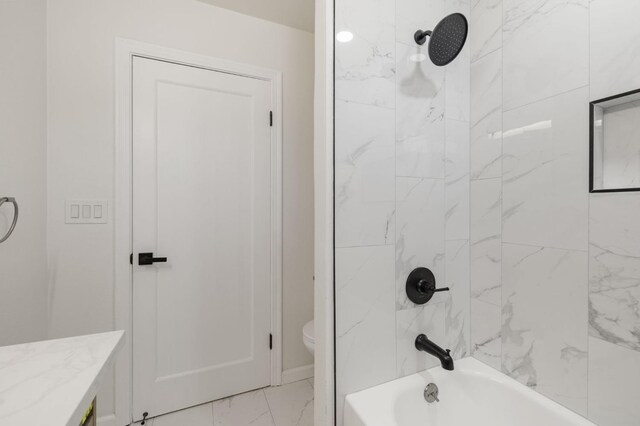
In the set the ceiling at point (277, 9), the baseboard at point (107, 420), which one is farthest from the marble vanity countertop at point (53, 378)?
the ceiling at point (277, 9)

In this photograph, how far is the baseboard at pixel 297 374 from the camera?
1.91 meters

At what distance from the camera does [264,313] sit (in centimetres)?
186

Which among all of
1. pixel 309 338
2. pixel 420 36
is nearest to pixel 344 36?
pixel 420 36

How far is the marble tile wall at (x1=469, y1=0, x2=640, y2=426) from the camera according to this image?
83 cm

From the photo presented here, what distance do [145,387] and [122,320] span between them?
433mm

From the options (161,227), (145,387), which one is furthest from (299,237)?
(145,387)

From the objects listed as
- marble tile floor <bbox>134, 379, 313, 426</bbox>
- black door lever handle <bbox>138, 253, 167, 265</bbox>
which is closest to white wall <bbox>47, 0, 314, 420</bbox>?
black door lever handle <bbox>138, 253, 167, 265</bbox>

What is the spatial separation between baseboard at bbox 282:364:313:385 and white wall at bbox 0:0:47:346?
→ 1390 millimetres

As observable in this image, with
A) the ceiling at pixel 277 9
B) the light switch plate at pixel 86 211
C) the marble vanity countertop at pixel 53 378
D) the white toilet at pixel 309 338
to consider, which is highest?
the ceiling at pixel 277 9

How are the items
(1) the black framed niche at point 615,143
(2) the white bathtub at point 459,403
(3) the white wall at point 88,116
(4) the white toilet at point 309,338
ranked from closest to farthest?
(1) the black framed niche at point 615,143 → (2) the white bathtub at point 459,403 → (3) the white wall at point 88,116 → (4) the white toilet at point 309,338

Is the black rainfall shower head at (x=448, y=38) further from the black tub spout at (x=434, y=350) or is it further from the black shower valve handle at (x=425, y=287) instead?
the black tub spout at (x=434, y=350)

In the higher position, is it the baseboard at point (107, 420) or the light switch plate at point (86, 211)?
the light switch plate at point (86, 211)

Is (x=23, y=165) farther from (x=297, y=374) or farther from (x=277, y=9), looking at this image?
(x=297, y=374)

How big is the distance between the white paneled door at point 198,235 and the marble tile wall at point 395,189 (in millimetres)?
944
